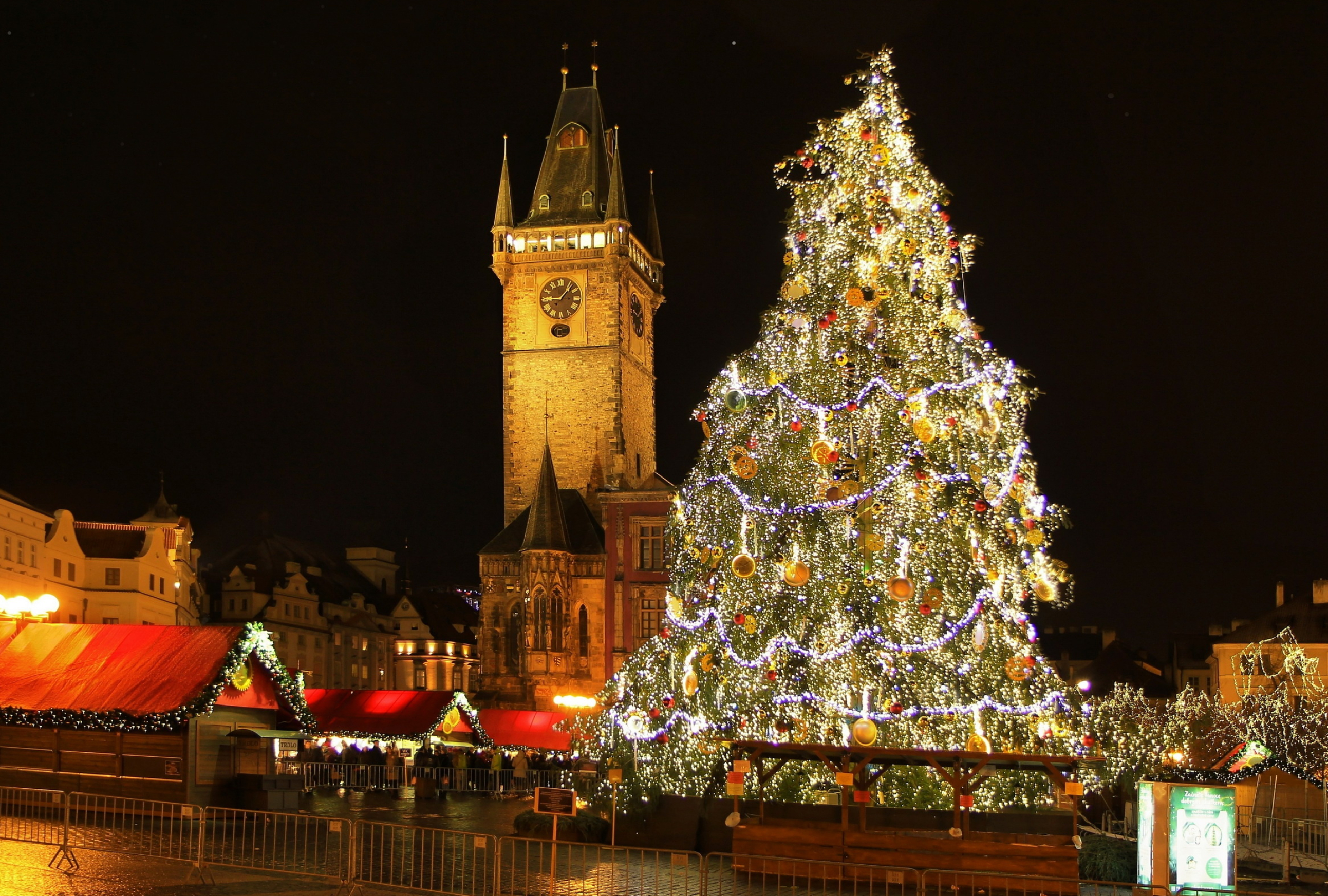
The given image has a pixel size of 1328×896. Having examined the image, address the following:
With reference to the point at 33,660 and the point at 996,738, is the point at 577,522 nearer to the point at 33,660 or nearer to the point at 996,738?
the point at 33,660

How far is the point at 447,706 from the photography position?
134 feet

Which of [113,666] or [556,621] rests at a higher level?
[556,621]

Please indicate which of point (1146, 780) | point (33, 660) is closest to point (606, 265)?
point (33, 660)

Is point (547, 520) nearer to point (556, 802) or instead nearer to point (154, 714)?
point (154, 714)

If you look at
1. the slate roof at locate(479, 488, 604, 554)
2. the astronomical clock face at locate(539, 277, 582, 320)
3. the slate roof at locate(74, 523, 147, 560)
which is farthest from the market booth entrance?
the slate roof at locate(74, 523, 147, 560)

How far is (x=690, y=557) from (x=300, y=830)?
7.97 meters

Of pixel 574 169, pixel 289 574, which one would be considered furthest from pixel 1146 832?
pixel 289 574

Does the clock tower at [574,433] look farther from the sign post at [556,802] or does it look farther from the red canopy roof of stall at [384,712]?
the sign post at [556,802]

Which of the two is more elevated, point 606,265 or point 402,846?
point 606,265

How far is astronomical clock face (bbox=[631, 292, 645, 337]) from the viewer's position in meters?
65.1

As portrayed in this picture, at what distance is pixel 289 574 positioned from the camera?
80625mm

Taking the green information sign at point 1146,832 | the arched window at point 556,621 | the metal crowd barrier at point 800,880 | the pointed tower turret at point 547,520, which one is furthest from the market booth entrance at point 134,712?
the pointed tower turret at point 547,520

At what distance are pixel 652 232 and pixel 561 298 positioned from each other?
964cm

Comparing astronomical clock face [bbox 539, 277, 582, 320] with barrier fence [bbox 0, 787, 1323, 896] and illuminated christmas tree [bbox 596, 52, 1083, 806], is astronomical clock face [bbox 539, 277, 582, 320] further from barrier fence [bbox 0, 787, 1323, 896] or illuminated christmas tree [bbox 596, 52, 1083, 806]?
barrier fence [bbox 0, 787, 1323, 896]
